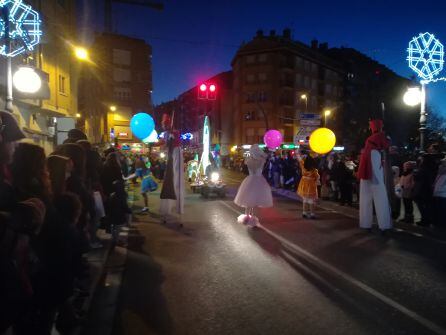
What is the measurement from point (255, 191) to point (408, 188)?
4.13 metres

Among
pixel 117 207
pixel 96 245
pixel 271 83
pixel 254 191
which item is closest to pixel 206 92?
pixel 254 191

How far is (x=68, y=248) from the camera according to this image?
3.37m

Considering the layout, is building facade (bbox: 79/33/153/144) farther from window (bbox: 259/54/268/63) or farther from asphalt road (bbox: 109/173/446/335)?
asphalt road (bbox: 109/173/446/335)

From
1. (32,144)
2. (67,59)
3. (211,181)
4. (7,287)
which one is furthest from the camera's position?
(67,59)

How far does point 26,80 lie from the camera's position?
13.0 m

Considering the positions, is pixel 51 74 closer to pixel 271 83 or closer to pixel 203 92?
pixel 203 92

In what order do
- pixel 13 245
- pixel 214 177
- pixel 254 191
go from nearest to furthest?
pixel 13 245 → pixel 254 191 → pixel 214 177

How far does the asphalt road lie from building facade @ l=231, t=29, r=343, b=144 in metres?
55.3

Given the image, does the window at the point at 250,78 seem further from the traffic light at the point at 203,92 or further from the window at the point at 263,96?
the traffic light at the point at 203,92

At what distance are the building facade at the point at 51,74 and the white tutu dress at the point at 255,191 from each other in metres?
9.01

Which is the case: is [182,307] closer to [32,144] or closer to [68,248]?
[68,248]

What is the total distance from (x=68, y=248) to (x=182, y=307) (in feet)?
7.18

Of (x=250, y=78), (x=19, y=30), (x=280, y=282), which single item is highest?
(x=250, y=78)

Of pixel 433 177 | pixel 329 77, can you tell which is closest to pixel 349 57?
pixel 329 77
